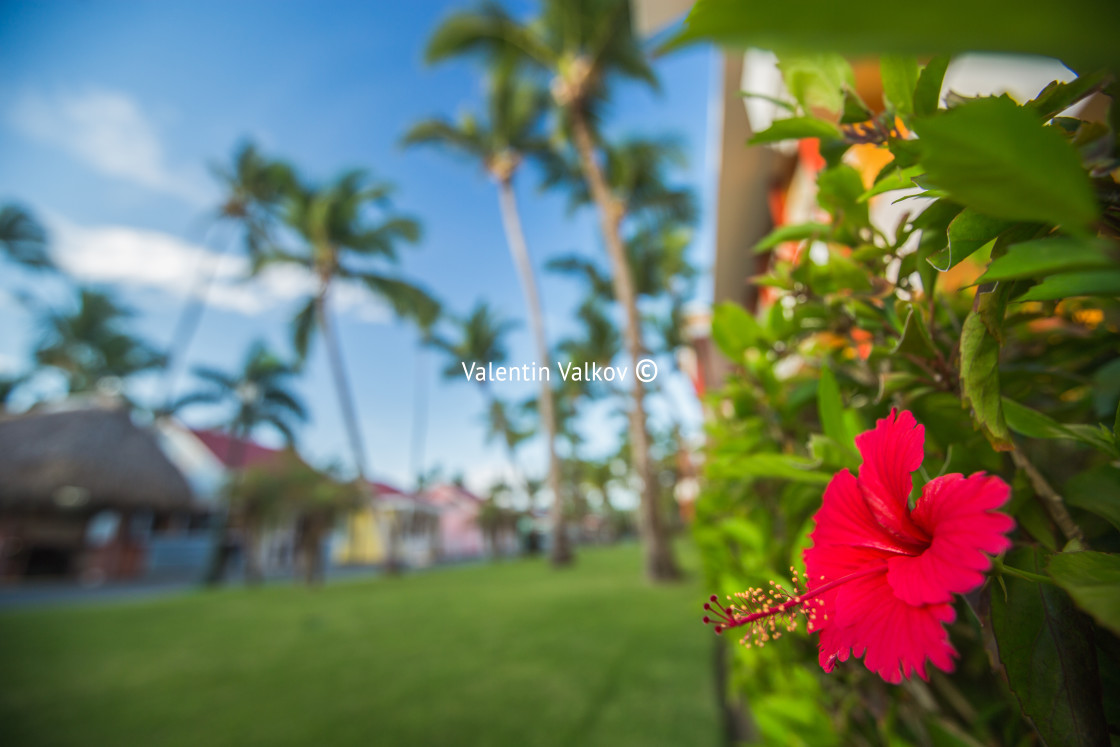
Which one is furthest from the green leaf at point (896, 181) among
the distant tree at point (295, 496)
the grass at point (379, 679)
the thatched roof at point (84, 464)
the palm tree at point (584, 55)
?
the thatched roof at point (84, 464)

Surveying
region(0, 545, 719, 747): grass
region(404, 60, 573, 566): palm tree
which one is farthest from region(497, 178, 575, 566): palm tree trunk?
region(0, 545, 719, 747): grass

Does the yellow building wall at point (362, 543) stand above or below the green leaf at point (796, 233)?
below

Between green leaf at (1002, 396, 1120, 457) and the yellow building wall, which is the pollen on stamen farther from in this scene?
the yellow building wall

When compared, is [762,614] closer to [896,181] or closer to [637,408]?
[896,181]

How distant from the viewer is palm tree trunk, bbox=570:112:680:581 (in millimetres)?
7246

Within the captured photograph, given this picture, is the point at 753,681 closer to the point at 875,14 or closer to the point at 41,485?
the point at 875,14

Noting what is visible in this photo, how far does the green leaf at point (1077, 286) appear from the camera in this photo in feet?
0.82

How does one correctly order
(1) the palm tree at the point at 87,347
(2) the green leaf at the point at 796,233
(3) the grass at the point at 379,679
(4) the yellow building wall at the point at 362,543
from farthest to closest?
(4) the yellow building wall at the point at 362,543 → (1) the palm tree at the point at 87,347 → (3) the grass at the point at 379,679 → (2) the green leaf at the point at 796,233

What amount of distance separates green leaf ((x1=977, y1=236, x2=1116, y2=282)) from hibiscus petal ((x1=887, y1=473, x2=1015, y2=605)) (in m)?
0.11

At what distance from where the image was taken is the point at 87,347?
18.2 metres

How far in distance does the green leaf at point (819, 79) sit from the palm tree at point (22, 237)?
22885 millimetres

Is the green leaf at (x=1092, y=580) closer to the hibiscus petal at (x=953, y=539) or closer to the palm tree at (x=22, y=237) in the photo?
the hibiscus petal at (x=953, y=539)

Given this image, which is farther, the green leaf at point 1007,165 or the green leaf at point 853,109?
the green leaf at point 853,109

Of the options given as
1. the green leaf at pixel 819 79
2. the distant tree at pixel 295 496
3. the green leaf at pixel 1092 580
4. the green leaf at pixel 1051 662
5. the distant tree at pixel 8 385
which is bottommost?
the green leaf at pixel 1051 662
